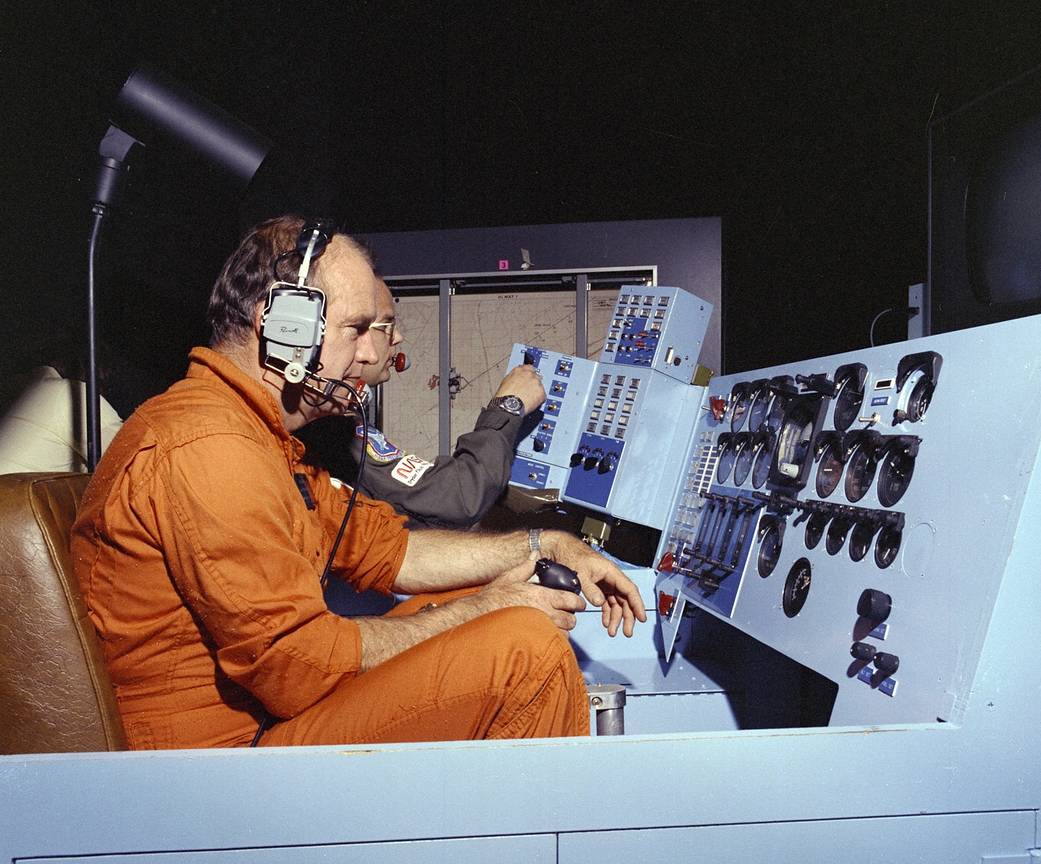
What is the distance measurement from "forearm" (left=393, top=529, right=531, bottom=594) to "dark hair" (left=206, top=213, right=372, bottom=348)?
553 mm

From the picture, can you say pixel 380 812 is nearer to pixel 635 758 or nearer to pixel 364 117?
pixel 635 758

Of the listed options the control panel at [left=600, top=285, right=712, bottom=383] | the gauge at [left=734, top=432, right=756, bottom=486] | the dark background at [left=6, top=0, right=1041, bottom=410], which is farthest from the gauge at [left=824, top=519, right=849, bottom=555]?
the dark background at [left=6, top=0, right=1041, bottom=410]

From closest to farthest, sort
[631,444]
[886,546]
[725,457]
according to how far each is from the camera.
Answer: [886,546], [725,457], [631,444]

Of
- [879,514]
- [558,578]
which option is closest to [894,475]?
[879,514]

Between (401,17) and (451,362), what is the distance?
4.77 ft

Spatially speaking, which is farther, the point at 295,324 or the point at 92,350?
the point at 92,350

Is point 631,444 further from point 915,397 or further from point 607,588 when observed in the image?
point 915,397

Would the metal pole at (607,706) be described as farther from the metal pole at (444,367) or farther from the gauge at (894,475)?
the metal pole at (444,367)

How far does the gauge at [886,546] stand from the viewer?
100cm

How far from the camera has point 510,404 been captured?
2.14 meters

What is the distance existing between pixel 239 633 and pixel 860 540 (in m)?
0.84

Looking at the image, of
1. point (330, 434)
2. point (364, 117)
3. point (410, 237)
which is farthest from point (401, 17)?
point (330, 434)

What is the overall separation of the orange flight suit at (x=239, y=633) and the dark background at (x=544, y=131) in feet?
3.88

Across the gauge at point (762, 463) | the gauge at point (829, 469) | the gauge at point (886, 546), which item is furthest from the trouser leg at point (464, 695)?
the gauge at point (762, 463)
